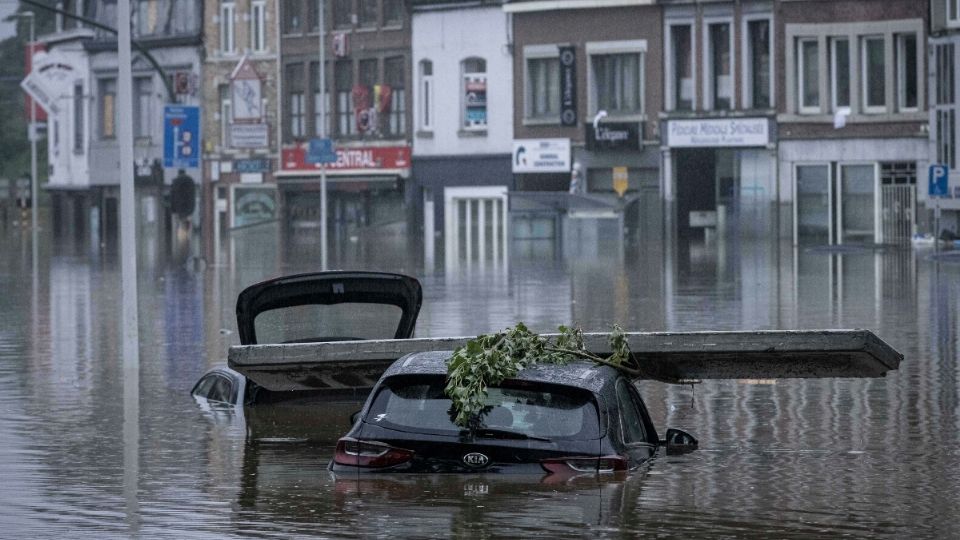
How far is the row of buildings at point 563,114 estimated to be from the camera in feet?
213

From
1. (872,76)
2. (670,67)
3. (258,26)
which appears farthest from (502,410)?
(258,26)

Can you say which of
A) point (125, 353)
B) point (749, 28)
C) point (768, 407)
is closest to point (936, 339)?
point (768, 407)

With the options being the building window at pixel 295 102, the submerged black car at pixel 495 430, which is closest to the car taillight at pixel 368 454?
the submerged black car at pixel 495 430

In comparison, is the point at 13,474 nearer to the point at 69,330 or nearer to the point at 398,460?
the point at 398,460

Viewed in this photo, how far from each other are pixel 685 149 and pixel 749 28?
186 inches

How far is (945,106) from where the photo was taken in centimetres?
5866

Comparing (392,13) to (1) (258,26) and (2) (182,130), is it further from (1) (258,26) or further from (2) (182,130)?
(2) (182,130)

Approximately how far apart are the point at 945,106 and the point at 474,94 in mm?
21250

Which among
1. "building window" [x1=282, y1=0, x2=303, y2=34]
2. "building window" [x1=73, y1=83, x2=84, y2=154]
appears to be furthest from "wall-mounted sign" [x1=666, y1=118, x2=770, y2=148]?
"building window" [x1=73, y1=83, x2=84, y2=154]

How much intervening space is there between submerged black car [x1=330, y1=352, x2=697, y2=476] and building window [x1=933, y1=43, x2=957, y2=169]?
48.2 metres

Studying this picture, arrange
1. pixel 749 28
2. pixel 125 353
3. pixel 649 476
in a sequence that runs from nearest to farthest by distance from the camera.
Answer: pixel 649 476 < pixel 125 353 < pixel 749 28

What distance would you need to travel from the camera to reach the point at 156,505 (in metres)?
12.4

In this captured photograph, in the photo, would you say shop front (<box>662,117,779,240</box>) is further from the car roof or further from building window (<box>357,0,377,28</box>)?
the car roof

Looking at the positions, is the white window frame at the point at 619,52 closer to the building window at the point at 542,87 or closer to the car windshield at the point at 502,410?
the building window at the point at 542,87
